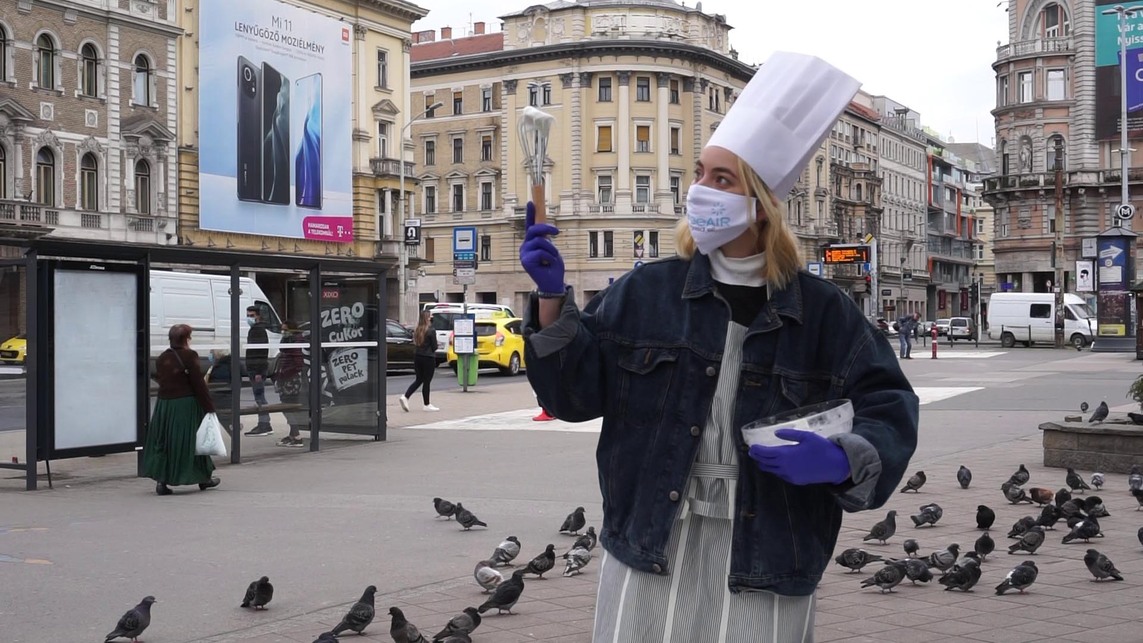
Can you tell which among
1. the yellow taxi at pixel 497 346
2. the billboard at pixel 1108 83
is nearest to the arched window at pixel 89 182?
the yellow taxi at pixel 497 346

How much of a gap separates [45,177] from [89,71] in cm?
440

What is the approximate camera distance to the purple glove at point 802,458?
113 inches

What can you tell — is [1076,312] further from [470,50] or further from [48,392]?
[48,392]

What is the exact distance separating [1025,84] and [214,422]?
79018 mm

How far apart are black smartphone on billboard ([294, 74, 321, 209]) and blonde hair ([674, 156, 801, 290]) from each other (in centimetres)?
5337

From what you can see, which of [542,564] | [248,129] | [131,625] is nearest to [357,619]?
[131,625]

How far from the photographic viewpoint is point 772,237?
315cm

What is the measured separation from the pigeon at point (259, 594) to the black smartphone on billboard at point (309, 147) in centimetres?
4911

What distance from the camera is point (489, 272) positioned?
83.4 m

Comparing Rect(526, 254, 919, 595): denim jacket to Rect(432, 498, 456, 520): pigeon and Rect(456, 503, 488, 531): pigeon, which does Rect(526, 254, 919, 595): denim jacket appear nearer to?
Rect(456, 503, 488, 531): pigeon

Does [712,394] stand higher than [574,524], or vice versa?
[712,394]

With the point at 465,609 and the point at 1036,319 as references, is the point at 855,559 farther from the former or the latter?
the point at 1036,319

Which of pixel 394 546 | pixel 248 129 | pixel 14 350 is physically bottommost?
pixel 394 546

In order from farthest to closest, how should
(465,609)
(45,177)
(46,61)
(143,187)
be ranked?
(143,187)
(45,177)
(46,61)
(465,609)
